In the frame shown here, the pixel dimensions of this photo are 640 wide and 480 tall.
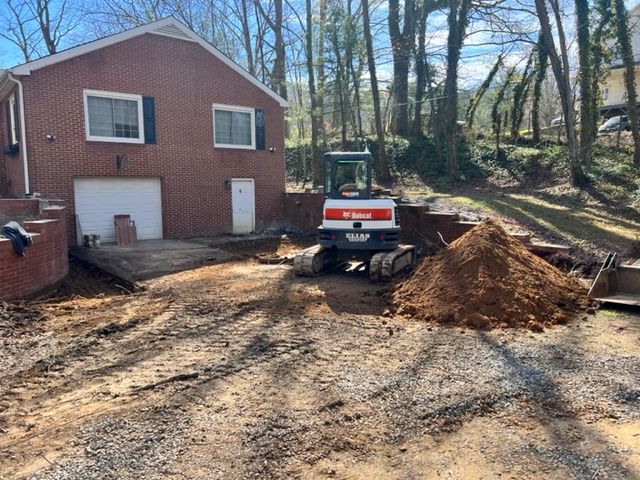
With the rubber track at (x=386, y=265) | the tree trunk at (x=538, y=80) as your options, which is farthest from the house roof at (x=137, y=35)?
the tree trunk at (x=538, y=80)

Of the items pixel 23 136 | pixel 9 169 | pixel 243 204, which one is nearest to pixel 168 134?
pixel 243 204

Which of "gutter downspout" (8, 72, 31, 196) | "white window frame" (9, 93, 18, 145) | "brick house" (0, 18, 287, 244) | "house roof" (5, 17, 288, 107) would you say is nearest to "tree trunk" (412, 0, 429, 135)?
"brick house" (0, 18, 287, 244)

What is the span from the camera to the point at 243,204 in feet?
58.4

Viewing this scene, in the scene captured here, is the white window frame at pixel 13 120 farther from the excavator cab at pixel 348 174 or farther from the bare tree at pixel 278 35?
the bare tree at pixel 278 35

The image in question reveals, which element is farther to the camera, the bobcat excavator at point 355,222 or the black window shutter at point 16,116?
the black window shutter at point 16,116

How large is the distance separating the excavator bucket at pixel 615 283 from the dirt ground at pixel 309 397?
67 cm

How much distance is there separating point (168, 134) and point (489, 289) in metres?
11.6

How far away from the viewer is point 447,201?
17156 millimetres

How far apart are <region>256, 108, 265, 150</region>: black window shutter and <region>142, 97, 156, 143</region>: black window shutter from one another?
371 cm

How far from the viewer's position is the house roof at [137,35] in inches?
523

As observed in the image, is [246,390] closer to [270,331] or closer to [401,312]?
[270,331]

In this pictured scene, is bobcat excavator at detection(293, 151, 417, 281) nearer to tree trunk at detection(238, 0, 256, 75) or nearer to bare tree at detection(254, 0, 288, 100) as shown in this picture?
bare tree at detection(254, 0, 288, 100)

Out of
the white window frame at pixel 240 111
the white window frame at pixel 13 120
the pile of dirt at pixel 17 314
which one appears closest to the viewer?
the pile of dirt at pixel 17 314

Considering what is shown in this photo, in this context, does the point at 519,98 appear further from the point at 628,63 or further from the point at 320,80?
the point at 320,80
